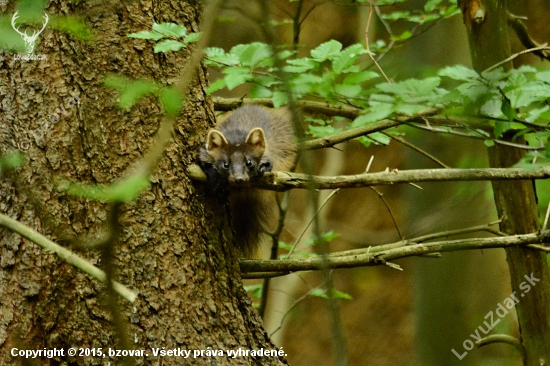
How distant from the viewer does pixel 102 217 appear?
303 cm

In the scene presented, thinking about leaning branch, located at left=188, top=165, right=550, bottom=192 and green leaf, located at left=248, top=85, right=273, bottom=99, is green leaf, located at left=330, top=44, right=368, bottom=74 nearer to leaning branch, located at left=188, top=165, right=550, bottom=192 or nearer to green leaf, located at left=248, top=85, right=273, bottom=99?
green leaf, located at left=248, top=85, right=273, bottom=99

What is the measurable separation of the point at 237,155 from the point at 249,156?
220mm

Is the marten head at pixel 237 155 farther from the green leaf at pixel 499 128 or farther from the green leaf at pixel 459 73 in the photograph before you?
the green leaf at pixel 459 73

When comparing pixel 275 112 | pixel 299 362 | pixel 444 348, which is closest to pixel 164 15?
pixel 275 112

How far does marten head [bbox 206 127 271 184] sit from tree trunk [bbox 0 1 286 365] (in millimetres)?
348

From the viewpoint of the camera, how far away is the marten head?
3713mm

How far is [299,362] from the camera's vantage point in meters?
11.5

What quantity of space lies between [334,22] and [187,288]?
8868mm

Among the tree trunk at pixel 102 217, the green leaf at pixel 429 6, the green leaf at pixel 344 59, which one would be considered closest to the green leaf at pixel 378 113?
the green leaf at pixel 344 59

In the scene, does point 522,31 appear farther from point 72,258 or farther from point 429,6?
point 72,258

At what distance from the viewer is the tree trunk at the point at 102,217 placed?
2969mm

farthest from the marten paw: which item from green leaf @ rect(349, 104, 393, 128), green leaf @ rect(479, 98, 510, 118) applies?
green leaf @ rect(349, 104, 393, 128)

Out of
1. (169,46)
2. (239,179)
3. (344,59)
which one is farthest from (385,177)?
(169,46)

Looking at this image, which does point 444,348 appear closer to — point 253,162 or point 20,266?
point 20,266
